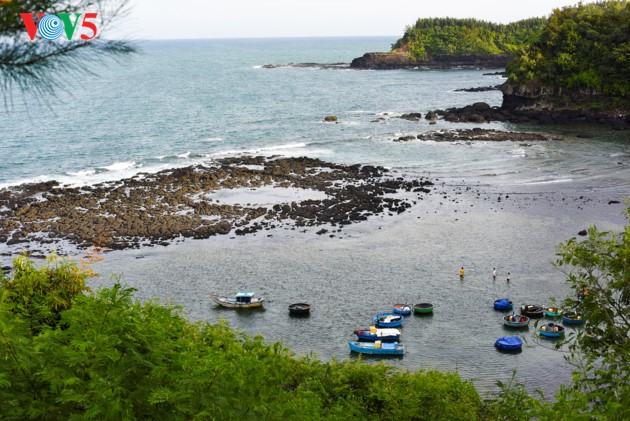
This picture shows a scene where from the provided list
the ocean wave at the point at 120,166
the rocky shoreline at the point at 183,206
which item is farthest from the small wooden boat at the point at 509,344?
the ocean wave at the point at 120,166

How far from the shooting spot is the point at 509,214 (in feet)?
192

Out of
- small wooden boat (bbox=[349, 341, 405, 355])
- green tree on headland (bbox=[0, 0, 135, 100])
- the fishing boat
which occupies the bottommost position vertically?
small wooden boat (bbox=[349, 341, 405, 355])

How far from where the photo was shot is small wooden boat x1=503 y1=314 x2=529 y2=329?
3766cm

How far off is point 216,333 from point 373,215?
33.8 m

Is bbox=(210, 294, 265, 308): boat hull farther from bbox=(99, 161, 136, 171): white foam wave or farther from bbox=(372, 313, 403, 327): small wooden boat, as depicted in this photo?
bbox=(99, 161, 136, 171): white foam wave

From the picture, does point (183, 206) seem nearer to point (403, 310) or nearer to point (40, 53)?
point (403, 310)

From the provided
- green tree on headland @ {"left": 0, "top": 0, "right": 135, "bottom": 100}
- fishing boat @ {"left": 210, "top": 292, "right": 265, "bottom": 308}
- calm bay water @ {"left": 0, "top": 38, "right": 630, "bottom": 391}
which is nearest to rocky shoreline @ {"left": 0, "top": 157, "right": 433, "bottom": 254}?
calm bay water @ {"left": 0, "top": 38, "right": 630, "bottom": 391}

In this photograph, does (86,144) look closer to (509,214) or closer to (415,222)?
(415,222)

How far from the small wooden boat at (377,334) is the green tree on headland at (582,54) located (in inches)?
3140

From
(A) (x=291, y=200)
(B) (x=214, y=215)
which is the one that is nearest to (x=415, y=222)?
(A) (x=291, y=200)

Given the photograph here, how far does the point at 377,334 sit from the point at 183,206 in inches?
1226

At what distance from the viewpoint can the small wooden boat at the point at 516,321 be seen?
37656 millimetres

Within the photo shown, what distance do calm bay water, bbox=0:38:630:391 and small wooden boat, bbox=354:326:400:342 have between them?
0.86m

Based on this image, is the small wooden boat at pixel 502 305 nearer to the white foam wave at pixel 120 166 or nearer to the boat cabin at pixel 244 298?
the boat cabin at pixel 244 298
